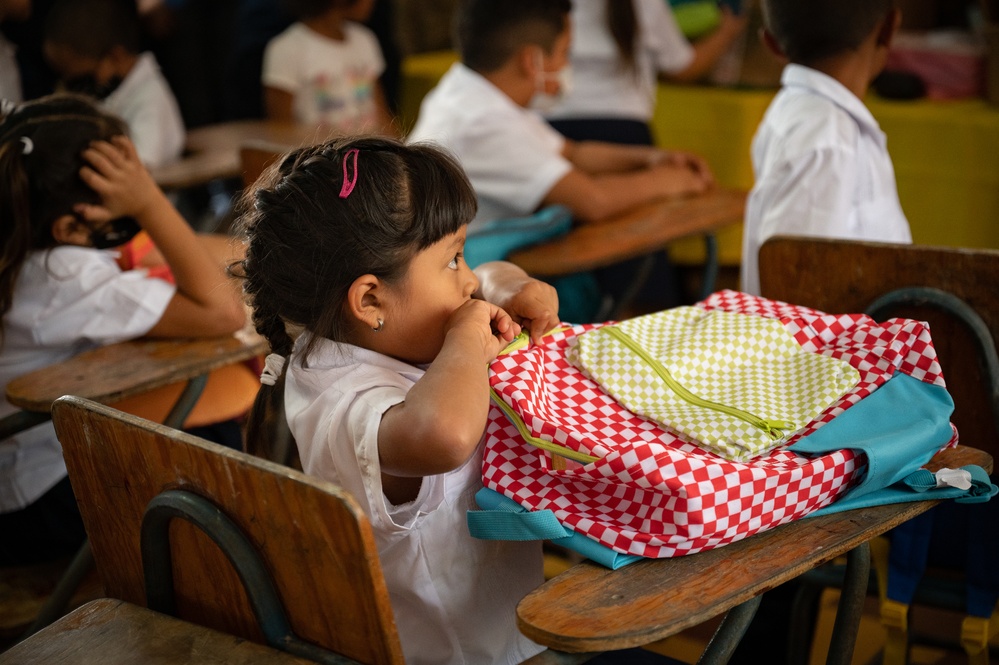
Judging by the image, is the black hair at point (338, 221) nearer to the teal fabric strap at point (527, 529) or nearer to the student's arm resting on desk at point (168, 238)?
the teal fabric strap at point (527, 529)

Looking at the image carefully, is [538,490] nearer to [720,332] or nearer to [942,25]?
→ [720,332]

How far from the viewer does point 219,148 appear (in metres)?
3.61

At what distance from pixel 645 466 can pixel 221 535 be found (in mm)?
416

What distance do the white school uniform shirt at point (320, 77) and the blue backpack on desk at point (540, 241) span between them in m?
1.74

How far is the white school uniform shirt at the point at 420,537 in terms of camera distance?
1174 millimetres

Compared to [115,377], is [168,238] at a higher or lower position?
higher

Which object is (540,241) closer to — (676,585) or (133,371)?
(133,371)

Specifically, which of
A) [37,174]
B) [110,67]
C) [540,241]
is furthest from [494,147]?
[110,67]

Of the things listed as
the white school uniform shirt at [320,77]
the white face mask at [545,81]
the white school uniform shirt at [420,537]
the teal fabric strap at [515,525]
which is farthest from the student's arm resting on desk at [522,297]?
the white school uniform shirt at [320,77]

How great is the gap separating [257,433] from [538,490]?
43 cm

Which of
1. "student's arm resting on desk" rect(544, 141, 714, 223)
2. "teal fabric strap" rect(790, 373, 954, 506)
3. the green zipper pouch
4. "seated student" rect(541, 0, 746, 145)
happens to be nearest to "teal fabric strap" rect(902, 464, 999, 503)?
"teal fabric strap" rect(790, 373, 954, 506)

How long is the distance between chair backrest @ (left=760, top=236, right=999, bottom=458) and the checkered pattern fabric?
0.28 metres

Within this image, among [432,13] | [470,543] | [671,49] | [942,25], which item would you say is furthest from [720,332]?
[432,13]

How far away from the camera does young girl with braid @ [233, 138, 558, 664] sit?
3.91ft
